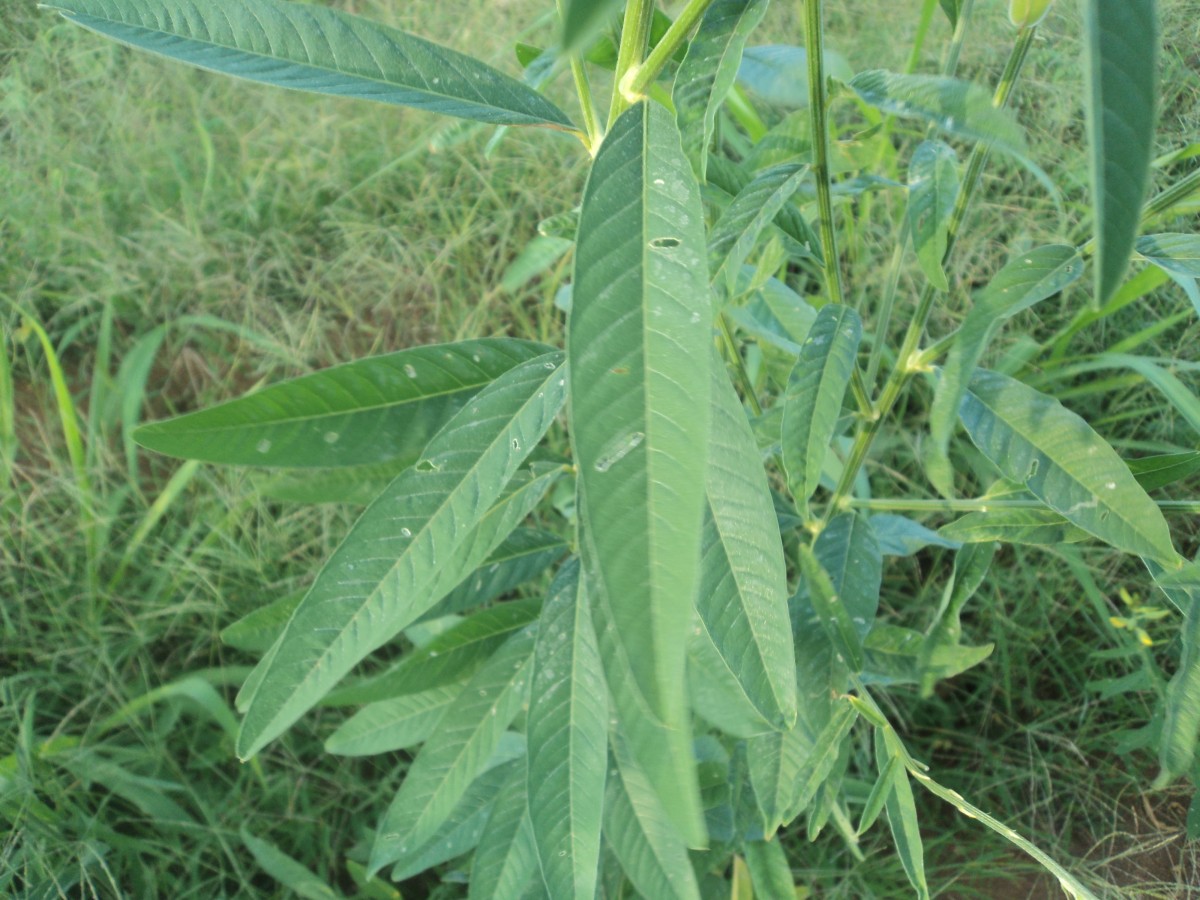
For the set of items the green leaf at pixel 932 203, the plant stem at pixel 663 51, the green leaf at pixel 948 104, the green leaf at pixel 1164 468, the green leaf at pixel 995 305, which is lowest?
the green leaf at pixel 1164 468

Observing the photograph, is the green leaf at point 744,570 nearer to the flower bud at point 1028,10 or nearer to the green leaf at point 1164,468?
the flower bud at point 1028,10

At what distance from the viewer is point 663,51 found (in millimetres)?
512

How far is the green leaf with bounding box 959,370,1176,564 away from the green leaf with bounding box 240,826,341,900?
1078mm

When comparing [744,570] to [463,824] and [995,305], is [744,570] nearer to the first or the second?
[995,305]

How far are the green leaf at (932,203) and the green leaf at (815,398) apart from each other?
7 cm

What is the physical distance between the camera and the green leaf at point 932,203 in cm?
69

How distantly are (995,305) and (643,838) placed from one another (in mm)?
563

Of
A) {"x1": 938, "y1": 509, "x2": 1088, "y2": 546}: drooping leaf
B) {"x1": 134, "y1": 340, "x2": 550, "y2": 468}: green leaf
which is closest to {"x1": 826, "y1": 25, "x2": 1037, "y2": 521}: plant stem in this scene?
{"x1": 938, "y1": 509, "x2": 1088, "y2": 546}: drooping leaf

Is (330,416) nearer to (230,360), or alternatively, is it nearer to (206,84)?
(230,360)

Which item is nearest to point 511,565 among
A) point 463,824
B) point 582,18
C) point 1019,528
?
point 463,824

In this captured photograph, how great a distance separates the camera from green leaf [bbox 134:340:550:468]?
27.1 inches

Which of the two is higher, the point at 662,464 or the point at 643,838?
the point at 662,464

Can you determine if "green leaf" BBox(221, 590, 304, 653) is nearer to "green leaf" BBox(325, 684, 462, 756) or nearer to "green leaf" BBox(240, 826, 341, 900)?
"green leaf" BBox(325, 684, 462, 756)

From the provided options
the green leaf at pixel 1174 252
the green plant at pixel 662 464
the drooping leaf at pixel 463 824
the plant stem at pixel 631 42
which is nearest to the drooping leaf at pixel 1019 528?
the green plant at pixel 662 464
